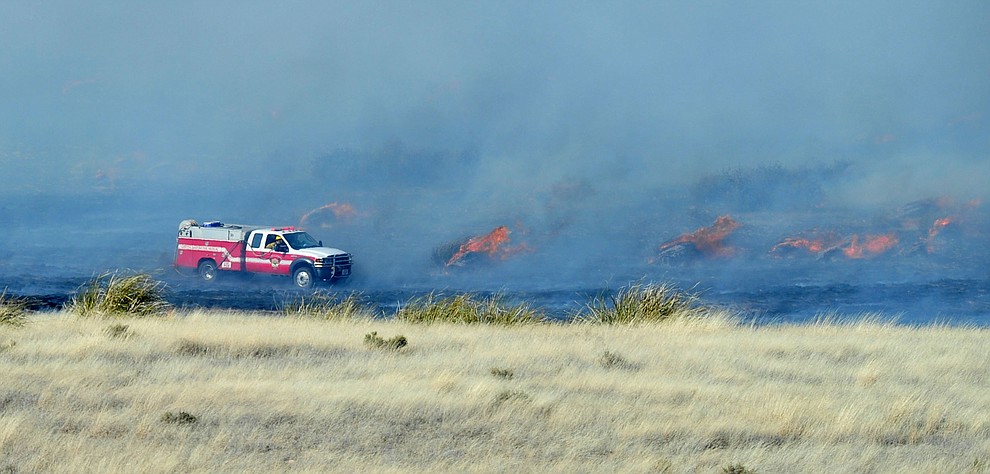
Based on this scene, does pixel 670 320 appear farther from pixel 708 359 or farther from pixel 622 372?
pixel 622 372

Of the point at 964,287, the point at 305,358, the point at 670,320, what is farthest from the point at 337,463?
the point at 964,287

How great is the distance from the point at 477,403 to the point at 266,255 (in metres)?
22.2

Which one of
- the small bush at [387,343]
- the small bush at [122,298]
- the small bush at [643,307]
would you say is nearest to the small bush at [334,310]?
the small bush at [122,298]

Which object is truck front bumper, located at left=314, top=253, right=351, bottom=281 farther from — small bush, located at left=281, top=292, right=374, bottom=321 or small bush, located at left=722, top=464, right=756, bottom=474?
small bush, located at left=722, top=464, right=756, bottom=474

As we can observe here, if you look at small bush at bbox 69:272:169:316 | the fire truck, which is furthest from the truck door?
small bush at bbox 69:272:169:316

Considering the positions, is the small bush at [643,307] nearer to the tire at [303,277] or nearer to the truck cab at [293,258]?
the truck cab at [293,258]

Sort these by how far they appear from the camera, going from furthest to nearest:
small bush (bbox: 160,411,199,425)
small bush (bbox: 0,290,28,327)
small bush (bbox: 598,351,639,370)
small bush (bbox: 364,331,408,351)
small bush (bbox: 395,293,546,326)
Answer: small bush (bbox: 395,293,546,326)
small bush (bbox: 0,290,28,327)
small bush (bbox: 364,331,408,351)
small bush (bbox: 598,351,639,370)
small bush (bbox: 160,411,199,425)

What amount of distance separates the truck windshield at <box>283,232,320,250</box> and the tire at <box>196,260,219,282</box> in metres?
3.24

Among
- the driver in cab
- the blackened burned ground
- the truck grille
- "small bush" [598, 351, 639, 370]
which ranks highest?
the driver in cab

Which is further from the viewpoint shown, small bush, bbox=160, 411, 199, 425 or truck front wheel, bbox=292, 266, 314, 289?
truck front wheel, bbox=292, 266, 314, 289

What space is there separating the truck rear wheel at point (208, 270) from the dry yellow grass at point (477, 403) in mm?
17080

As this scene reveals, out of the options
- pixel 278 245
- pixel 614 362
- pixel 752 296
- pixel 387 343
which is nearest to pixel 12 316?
pixel 387 343

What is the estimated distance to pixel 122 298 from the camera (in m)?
19.2

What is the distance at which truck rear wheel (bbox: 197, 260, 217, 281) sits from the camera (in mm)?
33000
